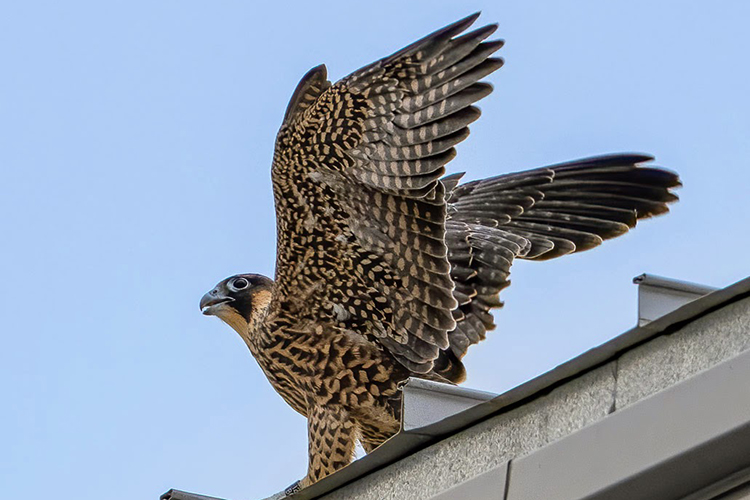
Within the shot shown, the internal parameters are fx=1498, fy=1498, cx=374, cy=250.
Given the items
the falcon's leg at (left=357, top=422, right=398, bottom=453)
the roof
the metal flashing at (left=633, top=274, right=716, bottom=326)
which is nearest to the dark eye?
the falcon's leg at (left=357, top=422, right=398, bottom=453)

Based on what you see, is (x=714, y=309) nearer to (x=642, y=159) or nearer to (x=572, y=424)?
(x=572, y=424)

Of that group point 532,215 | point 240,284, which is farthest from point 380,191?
point 532,215

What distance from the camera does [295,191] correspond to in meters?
7.08

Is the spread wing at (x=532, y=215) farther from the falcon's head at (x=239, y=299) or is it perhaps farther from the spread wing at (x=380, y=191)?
the falcon's head at (x=239, y=299)

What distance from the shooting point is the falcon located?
668 cm

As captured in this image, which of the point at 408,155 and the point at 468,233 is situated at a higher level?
the point at 408,155

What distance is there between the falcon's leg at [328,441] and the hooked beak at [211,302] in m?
0.81

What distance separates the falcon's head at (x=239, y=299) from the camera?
733 centimetres

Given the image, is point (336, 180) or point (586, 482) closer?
point (586, 482)

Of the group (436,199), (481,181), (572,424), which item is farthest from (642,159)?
(572,424)

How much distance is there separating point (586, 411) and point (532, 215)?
15.9ft

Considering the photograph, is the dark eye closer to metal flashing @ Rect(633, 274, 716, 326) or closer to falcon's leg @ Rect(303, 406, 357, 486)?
falcon's leg @ Rect(303, 406, 357, 486)

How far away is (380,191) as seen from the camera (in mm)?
6805

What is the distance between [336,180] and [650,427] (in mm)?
3551
